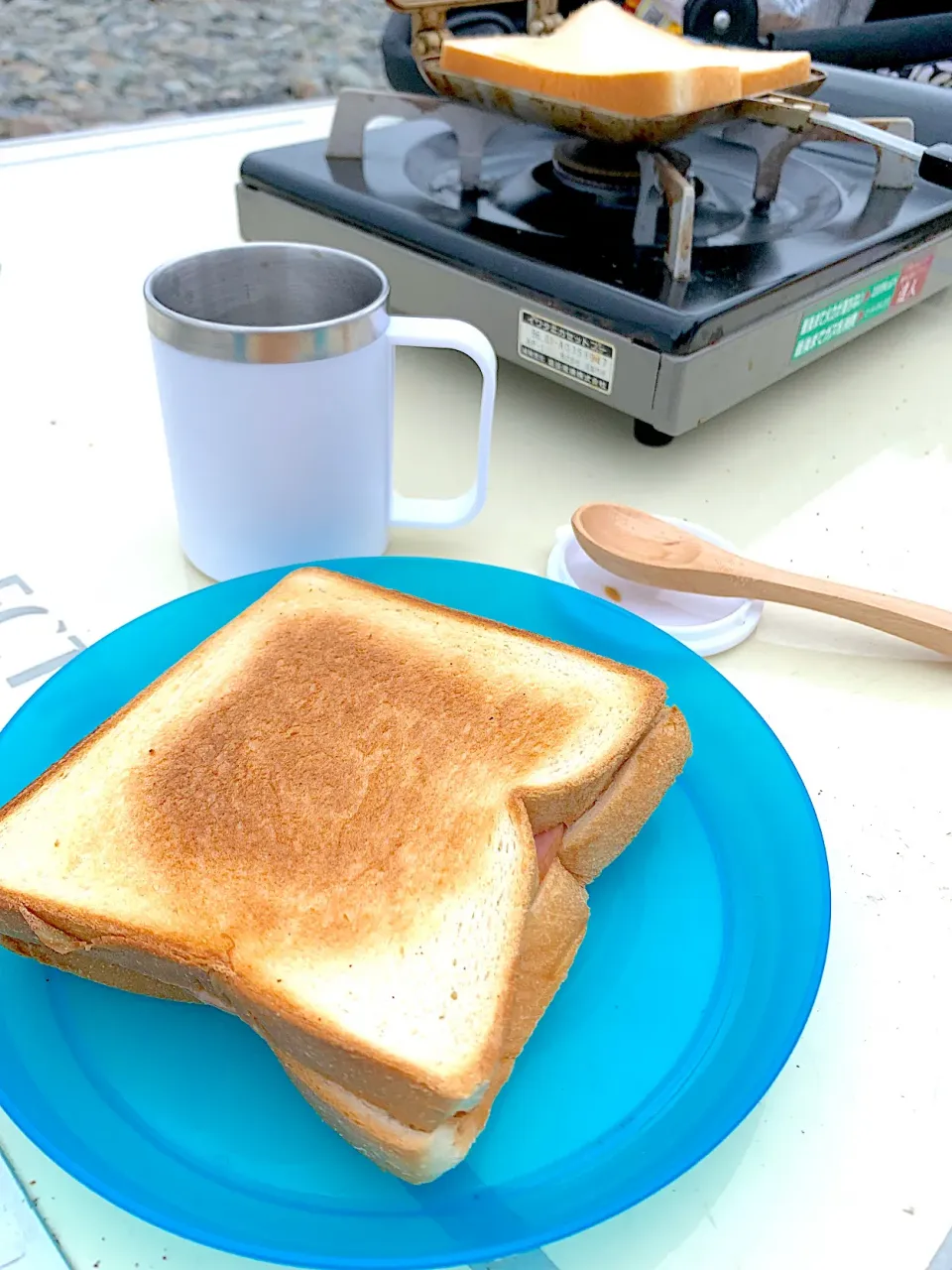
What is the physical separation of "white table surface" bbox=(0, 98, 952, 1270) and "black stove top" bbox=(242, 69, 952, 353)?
15cm

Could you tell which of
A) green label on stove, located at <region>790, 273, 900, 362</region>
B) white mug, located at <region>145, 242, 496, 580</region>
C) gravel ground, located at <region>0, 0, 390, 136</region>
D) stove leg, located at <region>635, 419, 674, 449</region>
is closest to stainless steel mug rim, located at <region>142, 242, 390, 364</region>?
white mug, located at <region>145, 242, 496, 580</region>

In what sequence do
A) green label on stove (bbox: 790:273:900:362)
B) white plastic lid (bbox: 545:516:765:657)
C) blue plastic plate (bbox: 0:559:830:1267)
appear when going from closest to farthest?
1. blue plastic plate (bbox: 0:559:830:1267)
2. white plastic lid (bbox: 545:516:765:657)
3. green label on stove (bbox: 790:273:900:362)

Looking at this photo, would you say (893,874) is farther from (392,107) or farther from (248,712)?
(392,107)

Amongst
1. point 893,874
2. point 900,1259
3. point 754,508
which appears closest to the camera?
point 900,1259

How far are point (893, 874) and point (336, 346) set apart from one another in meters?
0.46

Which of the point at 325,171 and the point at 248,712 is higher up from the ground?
the point at 325,171

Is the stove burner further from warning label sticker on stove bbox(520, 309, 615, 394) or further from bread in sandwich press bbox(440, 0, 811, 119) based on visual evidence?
warning label sticker on stove bbox(520, 309, 615, 394)

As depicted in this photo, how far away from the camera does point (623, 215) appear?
0.90 m

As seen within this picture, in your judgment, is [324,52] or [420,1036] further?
[324,52]

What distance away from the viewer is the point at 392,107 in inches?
37.4

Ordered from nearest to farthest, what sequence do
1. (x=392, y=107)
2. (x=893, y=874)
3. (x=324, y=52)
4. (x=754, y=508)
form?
(x=893, y=874)
(x=754, y=508)
(x=392, y=107)
(x=324, y=52)

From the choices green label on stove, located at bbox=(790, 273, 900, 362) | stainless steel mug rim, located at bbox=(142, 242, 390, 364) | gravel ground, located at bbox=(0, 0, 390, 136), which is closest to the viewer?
stainless steel mug rim, located at bbox=(142, 242, 390, 364)

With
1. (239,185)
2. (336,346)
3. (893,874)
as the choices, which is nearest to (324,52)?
(239,185)

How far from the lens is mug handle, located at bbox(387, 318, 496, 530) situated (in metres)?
0.63
